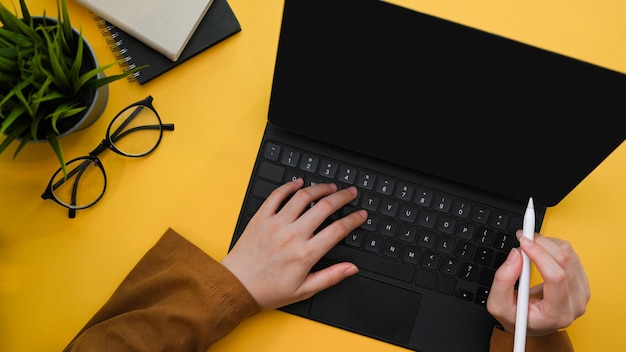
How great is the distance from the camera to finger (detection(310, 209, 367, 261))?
731mm

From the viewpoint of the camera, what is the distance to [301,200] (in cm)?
74

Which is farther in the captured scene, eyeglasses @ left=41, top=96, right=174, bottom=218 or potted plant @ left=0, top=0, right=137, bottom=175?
eyeglasses @ left=41, top=96, right=174, bottom=218

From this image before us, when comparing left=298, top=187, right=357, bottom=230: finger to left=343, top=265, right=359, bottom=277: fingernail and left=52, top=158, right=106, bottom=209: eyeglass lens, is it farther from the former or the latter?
left=52, top=158, right=106, bottom=209: eyeglass lens

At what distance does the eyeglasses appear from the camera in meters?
0.77

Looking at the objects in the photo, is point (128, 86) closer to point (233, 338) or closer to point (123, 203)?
point (123, 203)

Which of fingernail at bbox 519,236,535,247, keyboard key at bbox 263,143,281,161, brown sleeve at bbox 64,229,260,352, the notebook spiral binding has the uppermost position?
the notebook spiral binding

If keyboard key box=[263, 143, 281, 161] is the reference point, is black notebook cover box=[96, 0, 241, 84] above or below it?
above

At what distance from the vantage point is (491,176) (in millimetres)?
731

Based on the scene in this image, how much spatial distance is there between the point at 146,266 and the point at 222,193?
0.51 feet

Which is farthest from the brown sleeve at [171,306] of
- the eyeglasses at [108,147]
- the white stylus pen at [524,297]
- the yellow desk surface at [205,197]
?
the white stylus pen at [524,297]


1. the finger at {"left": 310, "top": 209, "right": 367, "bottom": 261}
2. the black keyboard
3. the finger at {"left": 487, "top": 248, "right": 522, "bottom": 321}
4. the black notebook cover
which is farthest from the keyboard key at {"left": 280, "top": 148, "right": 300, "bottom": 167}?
the finger at {"left": 487, "top": 248, "right": 522, "bottom": 321}

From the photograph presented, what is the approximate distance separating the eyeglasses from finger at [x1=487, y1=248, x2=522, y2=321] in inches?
21.0

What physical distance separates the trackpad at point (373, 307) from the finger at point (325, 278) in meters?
0.03

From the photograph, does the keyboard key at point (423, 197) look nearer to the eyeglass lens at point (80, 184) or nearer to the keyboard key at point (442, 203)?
the keyboard key at point (442, 203)
